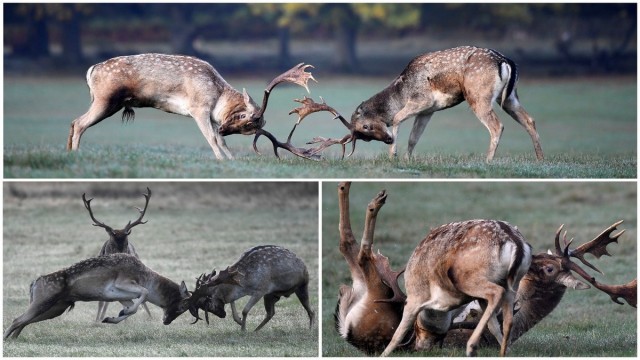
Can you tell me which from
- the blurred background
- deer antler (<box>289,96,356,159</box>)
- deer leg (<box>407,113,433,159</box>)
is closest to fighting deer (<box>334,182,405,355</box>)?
deer antler (<box>289,96,356,159</box>)

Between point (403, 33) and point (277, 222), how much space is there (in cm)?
2665

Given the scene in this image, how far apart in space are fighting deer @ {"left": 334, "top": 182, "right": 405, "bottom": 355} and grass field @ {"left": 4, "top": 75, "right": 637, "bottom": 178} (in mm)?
1564

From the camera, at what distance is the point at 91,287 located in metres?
11.6

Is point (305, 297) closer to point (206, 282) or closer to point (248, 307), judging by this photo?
point (248, 307)

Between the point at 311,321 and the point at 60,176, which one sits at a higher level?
the point at 60,176

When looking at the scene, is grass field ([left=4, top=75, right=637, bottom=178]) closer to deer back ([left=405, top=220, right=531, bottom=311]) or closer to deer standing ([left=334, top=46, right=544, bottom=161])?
deer standing ([left=334, top=46, right=544, bottom=161])

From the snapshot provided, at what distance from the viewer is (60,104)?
35312mm

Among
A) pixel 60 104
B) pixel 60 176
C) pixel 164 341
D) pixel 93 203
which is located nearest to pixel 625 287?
pixel 164 341

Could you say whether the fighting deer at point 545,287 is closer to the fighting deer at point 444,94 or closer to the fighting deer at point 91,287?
the fighting deer at point 444,94

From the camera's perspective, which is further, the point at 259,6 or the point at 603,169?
the point at 259,6

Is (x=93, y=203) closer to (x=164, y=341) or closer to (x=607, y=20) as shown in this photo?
(x=164, y=341)

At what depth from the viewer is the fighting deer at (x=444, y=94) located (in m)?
13.2

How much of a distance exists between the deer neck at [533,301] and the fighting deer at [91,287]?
272 cm

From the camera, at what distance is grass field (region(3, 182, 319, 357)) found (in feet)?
38.1
